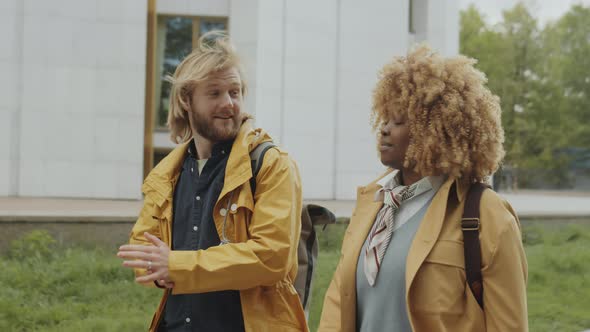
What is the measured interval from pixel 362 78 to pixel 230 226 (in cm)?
1683

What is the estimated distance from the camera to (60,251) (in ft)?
30.0

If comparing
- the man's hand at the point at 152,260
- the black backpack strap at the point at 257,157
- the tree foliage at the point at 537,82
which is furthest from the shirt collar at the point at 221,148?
the tree foliage at the point at 537,82

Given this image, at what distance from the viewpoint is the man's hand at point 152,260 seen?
2596 millimetres

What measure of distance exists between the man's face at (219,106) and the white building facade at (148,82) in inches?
542

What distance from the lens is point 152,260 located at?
2.61m

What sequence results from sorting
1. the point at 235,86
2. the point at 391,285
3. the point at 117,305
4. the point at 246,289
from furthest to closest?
the point at 117,305 → the point at 235,86 → the point at 246,289 → the point at 391,285

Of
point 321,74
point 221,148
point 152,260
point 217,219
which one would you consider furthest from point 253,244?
point 321,74

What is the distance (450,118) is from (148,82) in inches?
668

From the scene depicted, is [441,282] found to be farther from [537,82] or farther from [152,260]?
[537,82]

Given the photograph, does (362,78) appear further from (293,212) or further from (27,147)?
(293,212)

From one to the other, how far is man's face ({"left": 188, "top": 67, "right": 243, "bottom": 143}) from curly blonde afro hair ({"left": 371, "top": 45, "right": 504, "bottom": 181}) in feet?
2.35

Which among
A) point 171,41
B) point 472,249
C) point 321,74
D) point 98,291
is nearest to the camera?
point 472,249

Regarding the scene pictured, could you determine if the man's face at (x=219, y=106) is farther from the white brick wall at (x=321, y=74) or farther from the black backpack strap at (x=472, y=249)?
the white brick wall at (x=321, y=74)

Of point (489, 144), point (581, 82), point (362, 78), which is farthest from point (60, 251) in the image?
point (581, 82)
